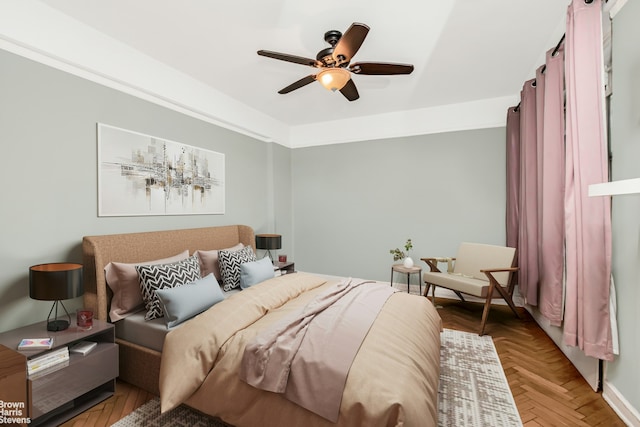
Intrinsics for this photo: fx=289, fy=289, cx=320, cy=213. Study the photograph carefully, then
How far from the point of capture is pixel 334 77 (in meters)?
2.30

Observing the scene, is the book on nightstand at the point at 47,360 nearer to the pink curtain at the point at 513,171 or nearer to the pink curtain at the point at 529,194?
the pink curtain at the point at 529,194

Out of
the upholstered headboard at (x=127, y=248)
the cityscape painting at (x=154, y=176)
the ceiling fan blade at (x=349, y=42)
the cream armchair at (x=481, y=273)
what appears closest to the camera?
the ceiling fan blade at (x=349, y=42)

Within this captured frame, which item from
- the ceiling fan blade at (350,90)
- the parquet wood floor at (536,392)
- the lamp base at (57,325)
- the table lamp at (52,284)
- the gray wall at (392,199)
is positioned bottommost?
the parquet wood floor at (536,392)

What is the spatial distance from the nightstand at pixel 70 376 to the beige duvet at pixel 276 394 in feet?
1.89

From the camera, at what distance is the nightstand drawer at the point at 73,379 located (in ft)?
5.53

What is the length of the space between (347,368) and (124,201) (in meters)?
2.55

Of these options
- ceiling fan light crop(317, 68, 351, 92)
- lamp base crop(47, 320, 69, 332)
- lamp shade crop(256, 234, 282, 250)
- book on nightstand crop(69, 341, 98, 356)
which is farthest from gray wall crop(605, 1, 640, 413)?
lamp base crop(47, 320, 69, 332)

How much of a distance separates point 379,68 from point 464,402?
8.47ft

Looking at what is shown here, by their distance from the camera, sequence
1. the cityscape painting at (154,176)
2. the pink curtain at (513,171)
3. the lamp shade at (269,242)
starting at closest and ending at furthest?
the cityscape painting at (154,176)
the pink curtain at (513,171)
the lamp shade at (269,242)

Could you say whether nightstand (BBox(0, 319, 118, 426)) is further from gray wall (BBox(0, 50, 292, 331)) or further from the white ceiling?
the white ceiling

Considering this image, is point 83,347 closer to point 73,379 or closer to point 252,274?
point 73,379

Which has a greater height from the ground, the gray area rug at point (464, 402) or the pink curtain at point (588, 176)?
the pink curtain at point (588, 176)

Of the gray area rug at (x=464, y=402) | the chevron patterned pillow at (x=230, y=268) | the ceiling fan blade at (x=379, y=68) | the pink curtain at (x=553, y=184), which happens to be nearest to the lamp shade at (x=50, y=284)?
the gray area rug at (x=464, y=402)

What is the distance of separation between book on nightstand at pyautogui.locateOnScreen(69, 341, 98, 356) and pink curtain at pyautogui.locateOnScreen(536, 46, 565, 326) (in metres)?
3.68
